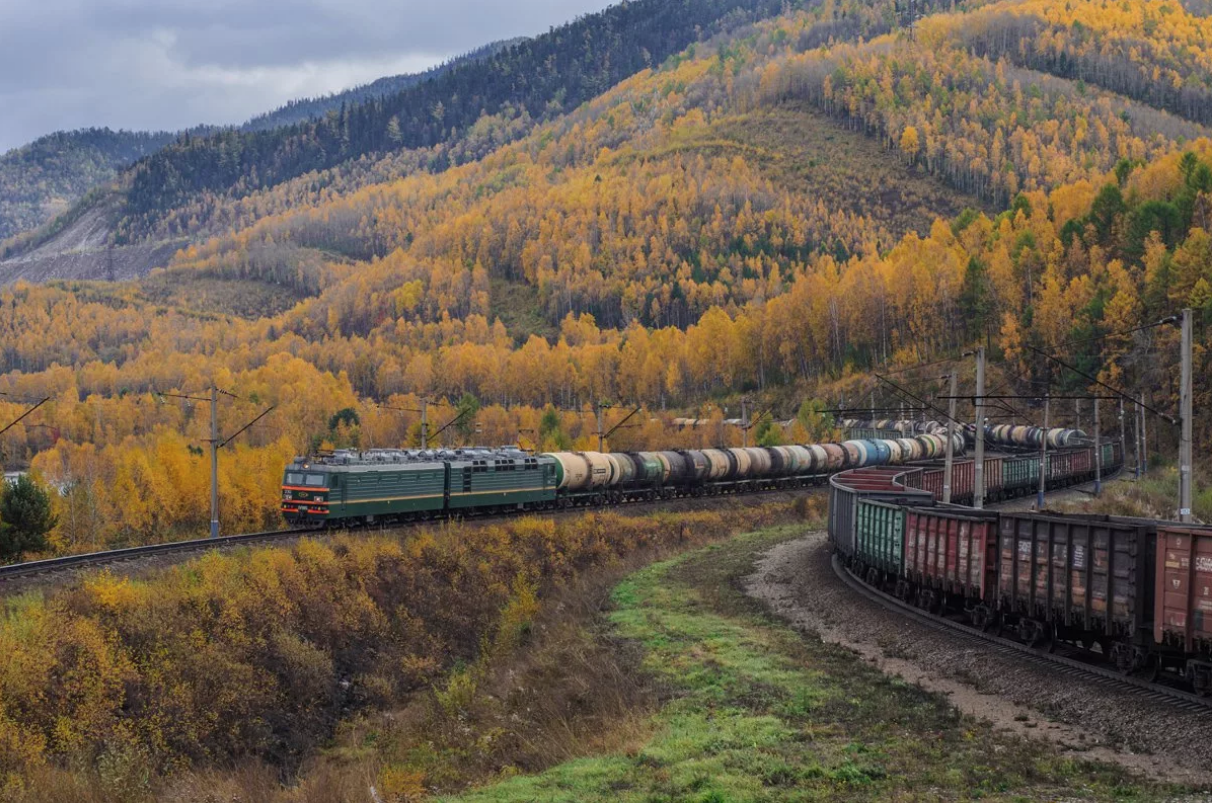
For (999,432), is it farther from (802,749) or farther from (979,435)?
(802,749)

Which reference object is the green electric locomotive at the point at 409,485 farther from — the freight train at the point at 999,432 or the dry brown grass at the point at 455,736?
the freight train at the point at 999,432

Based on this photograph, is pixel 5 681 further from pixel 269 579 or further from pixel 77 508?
pixel 77 508

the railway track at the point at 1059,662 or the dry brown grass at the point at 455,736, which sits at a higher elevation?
the railway track at the point at 1059,662

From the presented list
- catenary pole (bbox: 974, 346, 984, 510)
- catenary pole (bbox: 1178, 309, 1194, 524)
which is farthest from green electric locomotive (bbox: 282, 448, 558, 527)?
catenary pole (bbox: 1178, 309, 1194, 524)

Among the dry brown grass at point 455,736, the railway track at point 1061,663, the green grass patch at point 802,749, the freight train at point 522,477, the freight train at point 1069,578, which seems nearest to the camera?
the green grass patch at point 802,749

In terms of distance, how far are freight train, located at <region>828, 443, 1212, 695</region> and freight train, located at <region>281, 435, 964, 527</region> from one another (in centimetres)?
2485

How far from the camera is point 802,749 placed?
1838 centimetres

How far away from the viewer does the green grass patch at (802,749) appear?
631 inches

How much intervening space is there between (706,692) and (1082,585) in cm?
859

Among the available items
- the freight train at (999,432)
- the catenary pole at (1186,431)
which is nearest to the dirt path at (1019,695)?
the catenary pole at (1186,431)

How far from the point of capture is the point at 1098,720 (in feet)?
63.3

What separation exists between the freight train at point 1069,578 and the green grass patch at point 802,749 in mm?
3971

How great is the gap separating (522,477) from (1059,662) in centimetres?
3957

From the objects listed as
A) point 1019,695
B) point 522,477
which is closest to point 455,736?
point 1019,695
